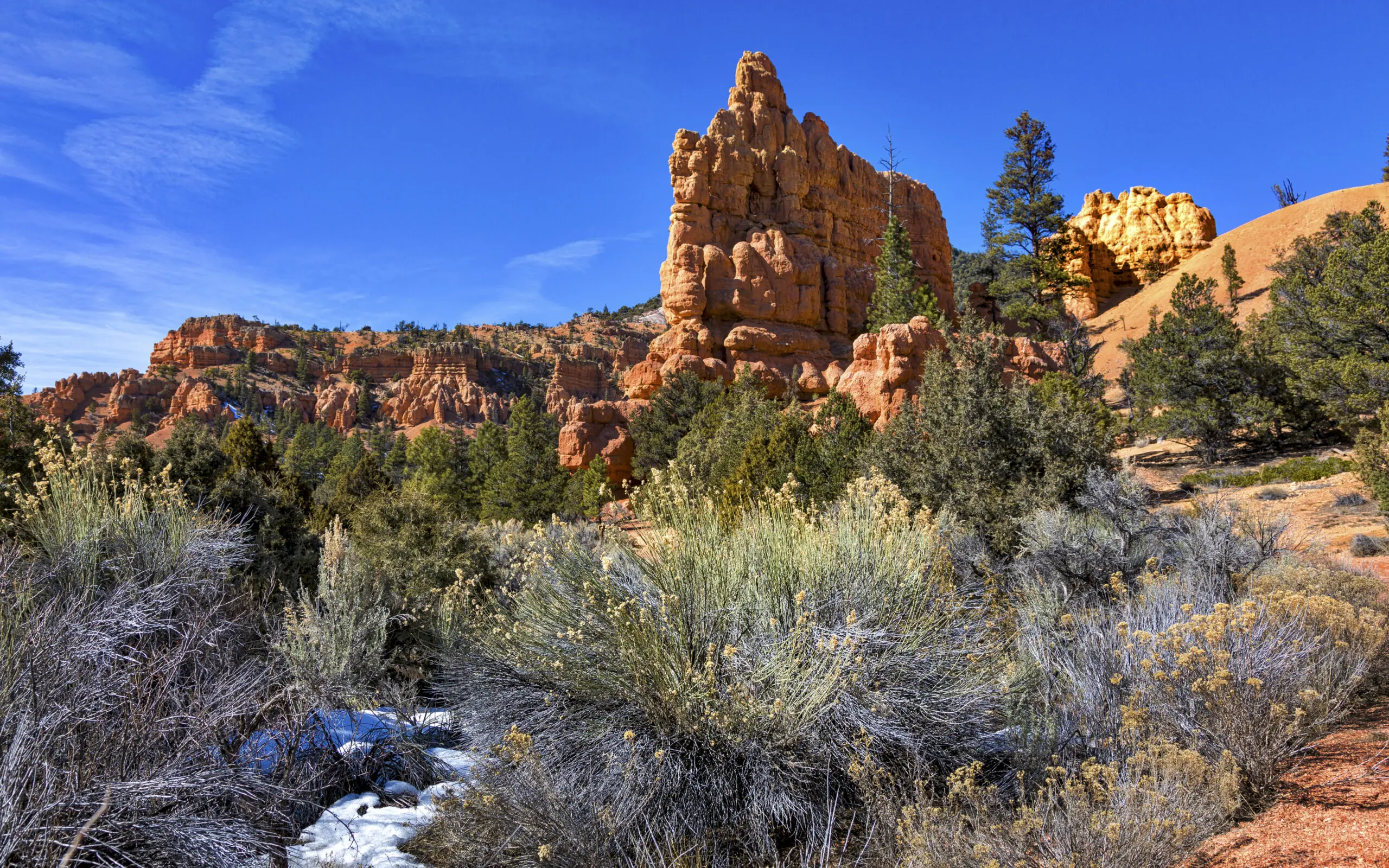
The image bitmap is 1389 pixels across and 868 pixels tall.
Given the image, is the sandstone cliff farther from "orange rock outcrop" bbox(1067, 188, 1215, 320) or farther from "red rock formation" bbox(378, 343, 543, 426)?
"orange rock outcrop" bbox(1067, 188, 1215, 320)

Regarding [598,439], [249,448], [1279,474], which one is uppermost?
[598,439]

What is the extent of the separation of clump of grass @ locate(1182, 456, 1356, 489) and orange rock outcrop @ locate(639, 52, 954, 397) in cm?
2063

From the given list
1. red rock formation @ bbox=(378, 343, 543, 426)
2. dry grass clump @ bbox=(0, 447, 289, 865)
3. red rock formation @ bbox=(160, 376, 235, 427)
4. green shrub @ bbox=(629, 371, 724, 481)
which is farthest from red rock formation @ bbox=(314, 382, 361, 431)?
dry grass clump @ bbox=(0, 447, 289, 865)

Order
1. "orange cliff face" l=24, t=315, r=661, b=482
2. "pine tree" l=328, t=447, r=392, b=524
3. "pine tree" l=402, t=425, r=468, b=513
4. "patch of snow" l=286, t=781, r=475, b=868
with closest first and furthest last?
"patch of snow" l=286, t=781, r=475, b=868 → "pine tree" l=328, t=447, r=392, b=524 → "pine tree" l=402, t=425, r=468, b=513 → "orange cliff face" l=24, t=315, r=661, b=482

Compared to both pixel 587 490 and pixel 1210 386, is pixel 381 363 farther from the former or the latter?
pixel 1210 386

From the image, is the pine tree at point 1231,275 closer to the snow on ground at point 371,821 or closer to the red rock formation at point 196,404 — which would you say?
the snow on ground at point 371,821

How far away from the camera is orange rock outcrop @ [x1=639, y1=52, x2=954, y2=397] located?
4328cm

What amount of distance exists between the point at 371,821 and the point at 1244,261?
214 ft

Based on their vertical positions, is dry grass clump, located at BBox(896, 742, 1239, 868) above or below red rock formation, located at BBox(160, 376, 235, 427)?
below

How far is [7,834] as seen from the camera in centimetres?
220

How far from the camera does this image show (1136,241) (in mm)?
60719

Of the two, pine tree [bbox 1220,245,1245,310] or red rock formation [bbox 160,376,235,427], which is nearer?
pine tree [bbox 1220,245,1245,310]

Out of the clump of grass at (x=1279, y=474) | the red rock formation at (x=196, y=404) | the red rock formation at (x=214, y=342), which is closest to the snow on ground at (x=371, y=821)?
the clump of grass at (x=1279, y=474)

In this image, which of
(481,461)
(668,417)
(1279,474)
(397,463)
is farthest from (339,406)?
(1279,474)
